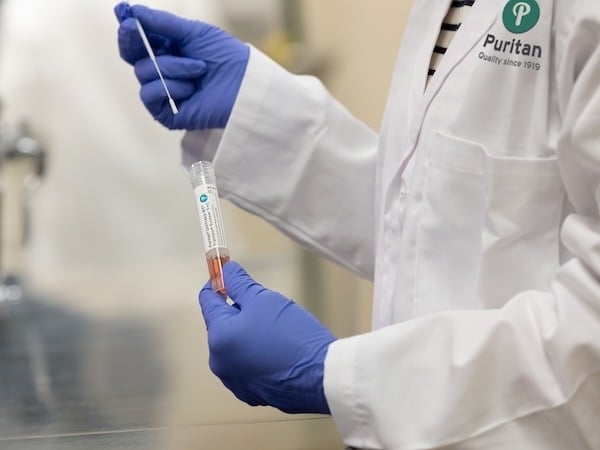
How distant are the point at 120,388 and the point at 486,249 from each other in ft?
1.70

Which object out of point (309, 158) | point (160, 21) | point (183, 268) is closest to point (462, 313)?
point (309, 158)

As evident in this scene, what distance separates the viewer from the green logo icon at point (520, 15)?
677 mm

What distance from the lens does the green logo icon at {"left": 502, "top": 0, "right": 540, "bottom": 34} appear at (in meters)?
0.68

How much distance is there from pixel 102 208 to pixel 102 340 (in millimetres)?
824

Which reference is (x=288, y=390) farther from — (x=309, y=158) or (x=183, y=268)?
(x=183, y=268)

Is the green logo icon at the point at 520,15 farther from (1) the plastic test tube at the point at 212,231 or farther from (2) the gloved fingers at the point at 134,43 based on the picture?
(2) the gloved fingers at the point at 134,43

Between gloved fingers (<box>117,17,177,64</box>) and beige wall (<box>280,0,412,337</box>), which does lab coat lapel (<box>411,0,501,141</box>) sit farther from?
beige wall (<box>280,0,412,337</box>)

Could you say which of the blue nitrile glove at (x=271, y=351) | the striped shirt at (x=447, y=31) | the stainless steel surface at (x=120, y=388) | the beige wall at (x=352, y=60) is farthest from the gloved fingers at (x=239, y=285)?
the beige wall at (x=352, y=60)

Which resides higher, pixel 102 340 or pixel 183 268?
pixel 102 340

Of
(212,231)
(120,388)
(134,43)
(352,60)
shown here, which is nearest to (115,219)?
(352,60)

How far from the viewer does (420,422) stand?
62 cm

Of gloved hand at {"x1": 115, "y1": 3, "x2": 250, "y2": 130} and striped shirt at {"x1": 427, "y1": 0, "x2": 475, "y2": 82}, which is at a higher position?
striped shirt at {"x1": 427, "y1": 0, "x2": 475, "y2": 82}

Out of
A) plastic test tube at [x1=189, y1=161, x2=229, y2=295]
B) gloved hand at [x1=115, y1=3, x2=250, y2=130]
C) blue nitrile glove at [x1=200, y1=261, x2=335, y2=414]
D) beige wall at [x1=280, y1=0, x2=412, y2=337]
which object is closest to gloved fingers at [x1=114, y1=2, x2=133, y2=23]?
gloved hand at [x1=115, y1=3, x2=250, y2=130]

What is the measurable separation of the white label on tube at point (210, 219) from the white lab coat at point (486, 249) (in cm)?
16
